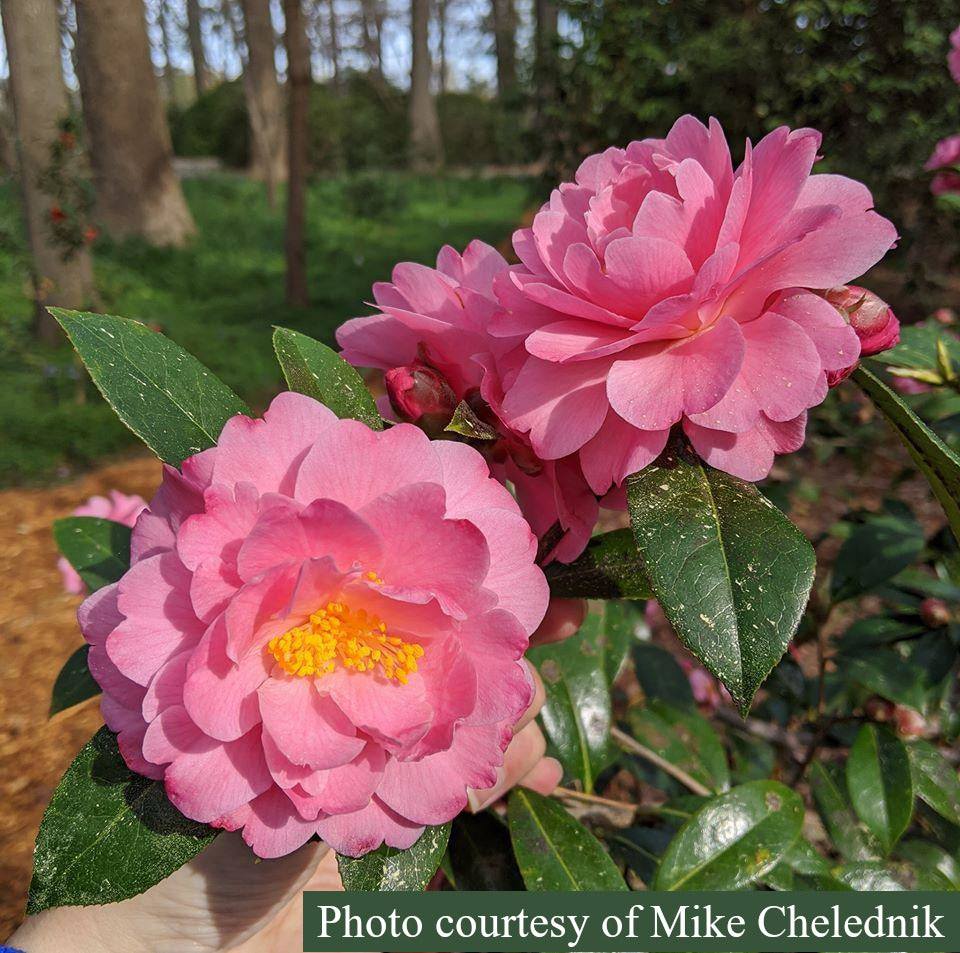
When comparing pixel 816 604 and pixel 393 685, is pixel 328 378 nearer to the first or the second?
pixel 393 685

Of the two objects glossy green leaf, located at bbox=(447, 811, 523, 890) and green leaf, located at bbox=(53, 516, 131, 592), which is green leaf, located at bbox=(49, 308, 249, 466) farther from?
glossy green leaf, located at bbox=(447, 811, 523, 890)

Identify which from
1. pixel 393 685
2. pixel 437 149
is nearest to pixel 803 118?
pixel 393 685

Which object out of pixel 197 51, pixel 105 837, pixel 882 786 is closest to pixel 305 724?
pixel 105 837

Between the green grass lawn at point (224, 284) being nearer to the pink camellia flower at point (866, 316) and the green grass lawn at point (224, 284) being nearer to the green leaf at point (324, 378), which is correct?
the green leaf at point (324, 378)

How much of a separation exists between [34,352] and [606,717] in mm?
4349

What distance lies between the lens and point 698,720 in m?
1.37

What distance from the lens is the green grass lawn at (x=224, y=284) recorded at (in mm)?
4102

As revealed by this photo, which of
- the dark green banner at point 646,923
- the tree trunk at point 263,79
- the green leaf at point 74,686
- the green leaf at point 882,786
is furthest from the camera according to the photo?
the tree trunk at point 263,79

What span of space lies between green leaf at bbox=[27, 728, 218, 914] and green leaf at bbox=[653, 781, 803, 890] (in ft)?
1.92

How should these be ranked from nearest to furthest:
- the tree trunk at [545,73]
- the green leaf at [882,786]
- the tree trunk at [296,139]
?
the green leaf at [882,786]
the tree trunk at [296,139]
the tree trunk at [545,73]

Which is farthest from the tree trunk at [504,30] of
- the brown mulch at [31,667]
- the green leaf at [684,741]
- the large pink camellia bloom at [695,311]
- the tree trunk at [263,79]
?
the large pink camellia bloom at [695,311]

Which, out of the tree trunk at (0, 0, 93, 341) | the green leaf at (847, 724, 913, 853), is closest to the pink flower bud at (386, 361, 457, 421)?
the green leaf at (847, 724, 913, 853)

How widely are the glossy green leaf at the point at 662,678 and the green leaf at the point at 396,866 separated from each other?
0.87 m

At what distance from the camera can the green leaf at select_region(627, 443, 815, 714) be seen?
0.55 metres
